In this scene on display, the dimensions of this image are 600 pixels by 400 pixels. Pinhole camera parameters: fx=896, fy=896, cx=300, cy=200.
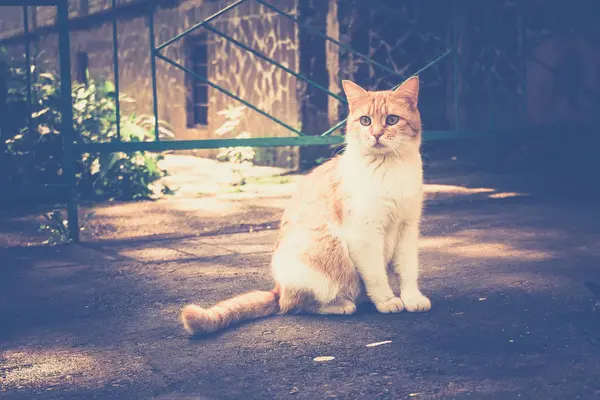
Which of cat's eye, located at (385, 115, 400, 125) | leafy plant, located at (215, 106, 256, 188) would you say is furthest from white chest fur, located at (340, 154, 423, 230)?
leafy plant, located at (215, 106, 256, 188)

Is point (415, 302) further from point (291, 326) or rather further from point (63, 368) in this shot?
point (63, 368)

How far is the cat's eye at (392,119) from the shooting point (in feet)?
13.6

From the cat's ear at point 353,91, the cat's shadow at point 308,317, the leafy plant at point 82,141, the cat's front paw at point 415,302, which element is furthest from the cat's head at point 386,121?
the leafy plant at point 82,141

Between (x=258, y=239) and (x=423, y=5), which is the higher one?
(x=423, y=5)

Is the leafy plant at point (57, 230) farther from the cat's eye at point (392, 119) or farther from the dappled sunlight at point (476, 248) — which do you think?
the cat's eye at point (392, 119)

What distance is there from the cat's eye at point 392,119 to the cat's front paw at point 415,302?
2.68ft

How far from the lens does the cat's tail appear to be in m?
3.87

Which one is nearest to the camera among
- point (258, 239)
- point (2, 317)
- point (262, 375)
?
point (262, 375)

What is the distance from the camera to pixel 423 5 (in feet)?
37.6

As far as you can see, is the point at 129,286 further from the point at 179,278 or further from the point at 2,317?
the point at 2,317

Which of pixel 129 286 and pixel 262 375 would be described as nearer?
pixel 262 375

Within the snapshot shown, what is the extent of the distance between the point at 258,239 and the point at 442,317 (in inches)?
104

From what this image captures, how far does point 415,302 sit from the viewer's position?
4223 mm

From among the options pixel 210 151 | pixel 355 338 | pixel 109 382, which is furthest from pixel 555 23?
pixel 109 382
